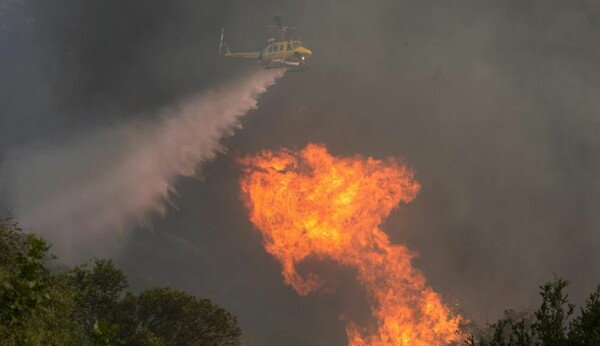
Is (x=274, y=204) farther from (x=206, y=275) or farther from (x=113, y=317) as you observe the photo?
(x=113, y=317)

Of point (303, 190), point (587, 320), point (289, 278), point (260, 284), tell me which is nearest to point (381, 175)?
point (303, 190)

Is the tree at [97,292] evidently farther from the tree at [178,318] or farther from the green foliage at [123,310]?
the tree at [178,318]

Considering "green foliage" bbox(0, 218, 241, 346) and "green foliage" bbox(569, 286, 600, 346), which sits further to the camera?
"green foliage" bbox(0, 218, 241, 346)

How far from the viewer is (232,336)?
37.8 metres

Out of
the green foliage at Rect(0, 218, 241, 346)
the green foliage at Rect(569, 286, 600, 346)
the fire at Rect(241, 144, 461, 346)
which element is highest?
the fire at Rect(241, 144, 461, 346)

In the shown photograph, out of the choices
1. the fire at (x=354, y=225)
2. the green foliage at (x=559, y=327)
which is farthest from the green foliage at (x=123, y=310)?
the fire at (x=354, y=225)

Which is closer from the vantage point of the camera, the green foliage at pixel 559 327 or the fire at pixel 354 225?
the green foliage at pixel 559 327

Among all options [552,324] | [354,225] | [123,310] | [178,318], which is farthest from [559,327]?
[354,225]

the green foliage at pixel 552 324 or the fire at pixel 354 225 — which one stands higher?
the fire at pixel 354 225

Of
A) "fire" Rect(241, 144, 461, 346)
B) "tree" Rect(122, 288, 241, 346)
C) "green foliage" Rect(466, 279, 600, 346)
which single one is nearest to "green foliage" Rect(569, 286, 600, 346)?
"green foliage" Rect(466, 279, 600, 346)

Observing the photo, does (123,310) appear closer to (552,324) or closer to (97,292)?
(97,292)

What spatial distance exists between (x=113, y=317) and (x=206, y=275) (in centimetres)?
7961

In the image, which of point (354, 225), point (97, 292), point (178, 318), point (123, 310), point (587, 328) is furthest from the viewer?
point (354, 225)

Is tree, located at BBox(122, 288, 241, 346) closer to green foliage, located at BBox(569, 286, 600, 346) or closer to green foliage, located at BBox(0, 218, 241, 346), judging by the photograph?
green foliage, located at BBox(0, 218, 241, 346)
